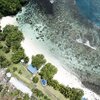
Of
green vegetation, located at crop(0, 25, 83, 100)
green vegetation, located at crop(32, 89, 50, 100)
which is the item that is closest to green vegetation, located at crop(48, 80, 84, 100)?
green vegetation, located at crop(0, 25, 83, 100)

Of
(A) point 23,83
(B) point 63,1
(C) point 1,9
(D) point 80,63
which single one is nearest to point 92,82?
(D) point 80,63

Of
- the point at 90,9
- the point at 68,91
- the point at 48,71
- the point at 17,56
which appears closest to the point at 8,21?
the point at 17,56

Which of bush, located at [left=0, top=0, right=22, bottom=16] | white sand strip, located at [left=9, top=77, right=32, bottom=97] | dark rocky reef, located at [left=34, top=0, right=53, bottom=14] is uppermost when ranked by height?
dark rocky reef, located at [left=34, top=0, right=53, bottom=14]

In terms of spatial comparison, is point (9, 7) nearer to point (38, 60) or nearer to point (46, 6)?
point (46, 6)

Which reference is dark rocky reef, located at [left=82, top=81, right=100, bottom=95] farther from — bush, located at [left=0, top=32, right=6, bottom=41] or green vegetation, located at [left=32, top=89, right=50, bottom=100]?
bush, located at [left=0, top=32, right=6, bottom=41]

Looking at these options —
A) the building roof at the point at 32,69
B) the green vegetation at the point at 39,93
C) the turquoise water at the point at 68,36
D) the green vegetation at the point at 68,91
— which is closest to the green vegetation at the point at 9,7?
the turquoise water at the point at 68,36
